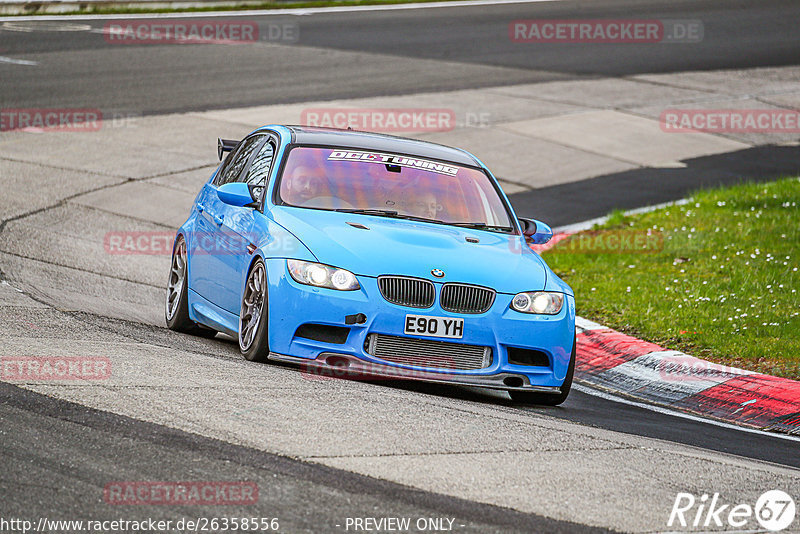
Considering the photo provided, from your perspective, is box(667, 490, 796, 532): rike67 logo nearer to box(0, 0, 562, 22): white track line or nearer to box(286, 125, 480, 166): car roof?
box(286, 125, 480, 166): car roof

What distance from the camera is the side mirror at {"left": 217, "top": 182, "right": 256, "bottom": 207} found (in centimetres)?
842

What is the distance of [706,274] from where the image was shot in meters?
12.0

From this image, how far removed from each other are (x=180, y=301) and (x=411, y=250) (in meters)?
2.46

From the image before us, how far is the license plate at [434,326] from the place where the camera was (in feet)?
24.1

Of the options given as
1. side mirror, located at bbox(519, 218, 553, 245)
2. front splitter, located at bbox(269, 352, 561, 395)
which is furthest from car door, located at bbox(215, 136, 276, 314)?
side mirror, located at bbox(519, 218, 553, 245)

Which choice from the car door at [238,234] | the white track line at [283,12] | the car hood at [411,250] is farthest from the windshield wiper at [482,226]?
the white track line at [283,12]

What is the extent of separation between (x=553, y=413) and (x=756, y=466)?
1.56 m

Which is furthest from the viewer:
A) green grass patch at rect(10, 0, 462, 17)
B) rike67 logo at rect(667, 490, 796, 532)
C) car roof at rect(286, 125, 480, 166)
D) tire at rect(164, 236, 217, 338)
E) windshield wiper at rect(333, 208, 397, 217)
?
green grass patch at rect(10, 0, 462, 17)

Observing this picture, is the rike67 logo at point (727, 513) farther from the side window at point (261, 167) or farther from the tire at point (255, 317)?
the side window at point (261, 167)

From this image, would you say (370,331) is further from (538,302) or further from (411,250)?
(538,302)

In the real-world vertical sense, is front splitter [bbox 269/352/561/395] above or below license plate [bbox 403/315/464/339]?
below

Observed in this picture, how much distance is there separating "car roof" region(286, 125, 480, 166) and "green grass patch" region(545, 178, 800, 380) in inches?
88.0

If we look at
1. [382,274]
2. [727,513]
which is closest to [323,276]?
[382,274]

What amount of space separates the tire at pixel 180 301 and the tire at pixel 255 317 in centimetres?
137
